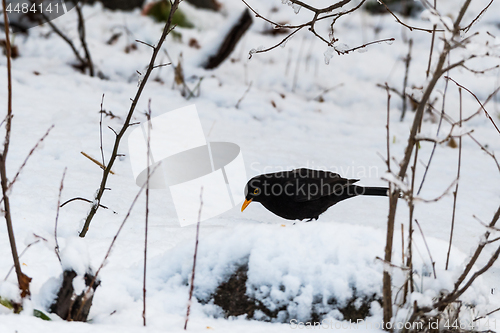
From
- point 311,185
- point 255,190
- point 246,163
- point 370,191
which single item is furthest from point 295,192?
point 246,163

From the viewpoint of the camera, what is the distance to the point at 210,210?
2.70m

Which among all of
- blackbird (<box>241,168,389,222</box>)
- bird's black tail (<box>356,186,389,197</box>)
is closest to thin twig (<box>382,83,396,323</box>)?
blackbird (<box>241,168,389,222</box>)

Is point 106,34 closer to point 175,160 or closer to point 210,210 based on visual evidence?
point 175,160

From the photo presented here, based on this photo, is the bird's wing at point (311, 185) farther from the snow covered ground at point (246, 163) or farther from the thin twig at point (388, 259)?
the thin twig at point (388, 259)

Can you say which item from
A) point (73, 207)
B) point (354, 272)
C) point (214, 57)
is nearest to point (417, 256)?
point (354, 272)

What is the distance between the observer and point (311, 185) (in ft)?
8.70

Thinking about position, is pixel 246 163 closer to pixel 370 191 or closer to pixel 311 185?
pixel 311 185

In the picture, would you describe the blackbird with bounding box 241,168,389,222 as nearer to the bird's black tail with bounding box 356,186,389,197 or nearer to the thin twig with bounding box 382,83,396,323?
the bird's black tail with bounding box 356,186,389,197

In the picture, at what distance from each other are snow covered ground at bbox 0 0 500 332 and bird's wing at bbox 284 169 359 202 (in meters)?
0.22

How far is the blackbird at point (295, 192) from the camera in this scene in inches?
103

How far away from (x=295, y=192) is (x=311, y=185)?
121mm

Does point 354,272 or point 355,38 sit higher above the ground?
point 355,38

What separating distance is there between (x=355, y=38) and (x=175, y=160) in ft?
16.2

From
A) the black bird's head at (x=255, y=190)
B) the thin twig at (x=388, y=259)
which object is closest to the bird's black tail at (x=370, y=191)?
the black bird's head at (x=255, y=190)
